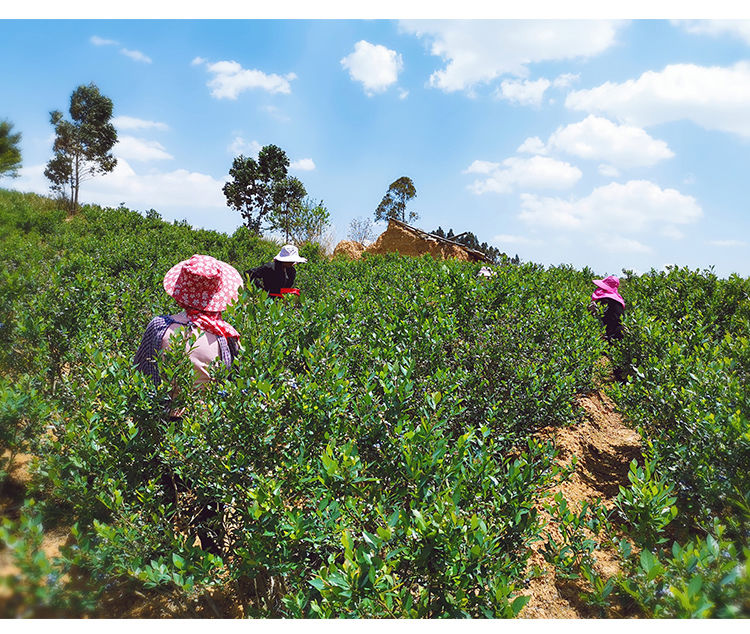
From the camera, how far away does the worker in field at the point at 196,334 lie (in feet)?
9.29

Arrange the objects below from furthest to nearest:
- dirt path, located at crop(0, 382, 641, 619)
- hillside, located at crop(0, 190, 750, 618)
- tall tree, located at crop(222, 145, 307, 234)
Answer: tall tree, located at crop(222, 145, 307, 234) → dirt path, located at crop(0, 382, 641, 619) → hillside, located at crop(0, 190, 750, 618)

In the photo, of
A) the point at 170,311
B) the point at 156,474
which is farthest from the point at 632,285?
the point at 156,474

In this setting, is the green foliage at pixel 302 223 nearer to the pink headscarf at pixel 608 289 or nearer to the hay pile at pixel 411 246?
the hay pile at pixel 411 246

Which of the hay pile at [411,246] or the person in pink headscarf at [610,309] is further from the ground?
the hay pile at [411,246]

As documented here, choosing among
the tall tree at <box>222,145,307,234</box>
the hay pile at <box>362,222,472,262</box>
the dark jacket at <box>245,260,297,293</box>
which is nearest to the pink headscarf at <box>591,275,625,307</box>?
the dark jacket at <box>245,260,297,293</box>

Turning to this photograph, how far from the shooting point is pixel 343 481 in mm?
2254

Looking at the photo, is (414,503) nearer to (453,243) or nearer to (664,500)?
(664,500)

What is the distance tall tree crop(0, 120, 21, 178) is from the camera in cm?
299

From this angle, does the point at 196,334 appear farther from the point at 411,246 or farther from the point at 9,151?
the point at 411,246

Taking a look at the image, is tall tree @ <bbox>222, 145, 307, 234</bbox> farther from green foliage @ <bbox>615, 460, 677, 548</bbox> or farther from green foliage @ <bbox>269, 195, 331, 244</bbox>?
green foliage @ <bbox>615, 460, 677, 548</bbox>

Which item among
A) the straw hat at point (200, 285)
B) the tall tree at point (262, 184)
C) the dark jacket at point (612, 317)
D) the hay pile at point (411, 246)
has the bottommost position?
the straw hat at point (200, 285)

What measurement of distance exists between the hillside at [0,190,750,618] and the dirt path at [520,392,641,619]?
2cm

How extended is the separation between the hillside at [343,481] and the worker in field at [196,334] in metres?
0.06

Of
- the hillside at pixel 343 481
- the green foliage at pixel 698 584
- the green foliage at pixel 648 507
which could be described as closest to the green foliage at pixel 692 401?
the hillside at pixel 343 481
